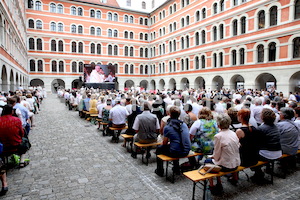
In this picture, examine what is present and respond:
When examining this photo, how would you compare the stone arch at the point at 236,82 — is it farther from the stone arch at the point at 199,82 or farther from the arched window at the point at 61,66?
the arched window at the point at 61,66

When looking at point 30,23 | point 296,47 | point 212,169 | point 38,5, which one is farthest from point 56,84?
point 212,169

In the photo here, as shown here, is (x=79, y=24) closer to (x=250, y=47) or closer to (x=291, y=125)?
(x=250, y=47)

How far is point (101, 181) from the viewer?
4.61 meters

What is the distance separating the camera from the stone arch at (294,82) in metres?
19.6

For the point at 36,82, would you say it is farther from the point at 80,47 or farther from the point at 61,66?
the point at 80,47

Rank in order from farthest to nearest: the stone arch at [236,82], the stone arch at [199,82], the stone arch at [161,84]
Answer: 1. the stone arch at [161,84]
2. the stone arch at [199,82]
3. the stone arch at [236,82]

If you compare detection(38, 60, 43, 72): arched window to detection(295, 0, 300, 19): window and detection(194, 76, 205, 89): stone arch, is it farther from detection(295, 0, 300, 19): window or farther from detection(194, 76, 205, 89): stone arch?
detection(295, 0, 300, 19): window

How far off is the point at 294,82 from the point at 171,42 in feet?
69.0

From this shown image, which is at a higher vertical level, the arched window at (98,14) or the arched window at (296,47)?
the arched window at (98,14)

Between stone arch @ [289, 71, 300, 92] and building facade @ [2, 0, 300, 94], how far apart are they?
0.10 m

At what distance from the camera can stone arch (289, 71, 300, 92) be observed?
19.6 meters

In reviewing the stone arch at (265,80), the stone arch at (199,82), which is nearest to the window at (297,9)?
the stone arch at (265,80)

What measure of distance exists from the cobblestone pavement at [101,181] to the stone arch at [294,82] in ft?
59.7

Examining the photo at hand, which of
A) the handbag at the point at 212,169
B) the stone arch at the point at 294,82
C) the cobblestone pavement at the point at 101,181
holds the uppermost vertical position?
the stone arch at the point at 294,82
